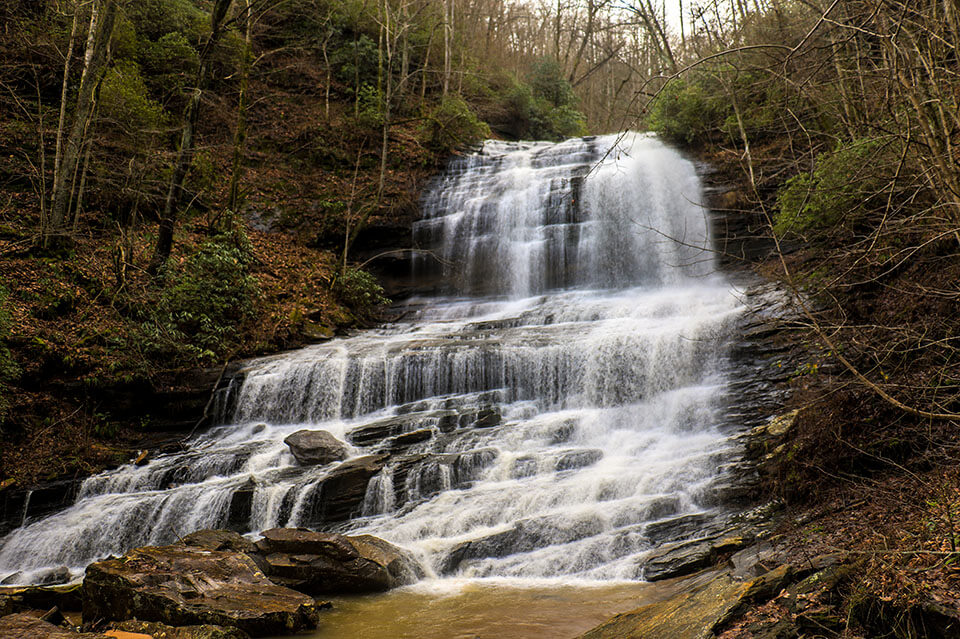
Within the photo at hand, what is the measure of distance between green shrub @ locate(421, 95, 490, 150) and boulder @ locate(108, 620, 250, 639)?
17744 millimetres

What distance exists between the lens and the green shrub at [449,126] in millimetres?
20234

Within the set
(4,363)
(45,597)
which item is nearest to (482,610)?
(45,597)

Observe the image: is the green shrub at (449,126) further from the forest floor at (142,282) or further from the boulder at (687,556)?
the boulder at (687,556)

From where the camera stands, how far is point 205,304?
40.0 ft

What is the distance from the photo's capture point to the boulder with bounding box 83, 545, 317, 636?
491 cm

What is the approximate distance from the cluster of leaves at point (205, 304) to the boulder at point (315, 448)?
12.0ft

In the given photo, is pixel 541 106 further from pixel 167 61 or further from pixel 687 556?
pixel 687 556

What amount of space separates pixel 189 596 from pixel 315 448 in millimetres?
4055

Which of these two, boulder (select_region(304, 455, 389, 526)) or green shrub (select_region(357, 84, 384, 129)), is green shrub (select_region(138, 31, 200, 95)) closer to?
green shrub (select_region(357, 84, 384, 129))

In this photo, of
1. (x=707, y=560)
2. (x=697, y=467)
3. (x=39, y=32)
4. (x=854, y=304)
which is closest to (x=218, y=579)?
(x=707, y=560)

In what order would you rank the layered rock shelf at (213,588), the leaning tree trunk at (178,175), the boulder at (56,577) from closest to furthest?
1. the layered rock shelf at (213,588)
2. the boulder at (56,577)
3. the leaning tree trunk at (178,175)

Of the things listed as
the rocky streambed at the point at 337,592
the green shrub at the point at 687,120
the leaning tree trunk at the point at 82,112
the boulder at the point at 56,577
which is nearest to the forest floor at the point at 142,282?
the leaning tree trunk at the point at 82,112

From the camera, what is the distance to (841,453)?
5.49 meters

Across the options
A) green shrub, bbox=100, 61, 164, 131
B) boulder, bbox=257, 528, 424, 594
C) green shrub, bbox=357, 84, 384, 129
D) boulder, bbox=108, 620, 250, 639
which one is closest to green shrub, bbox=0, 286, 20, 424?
green shrub, bbox=100, 61, 164, 131
